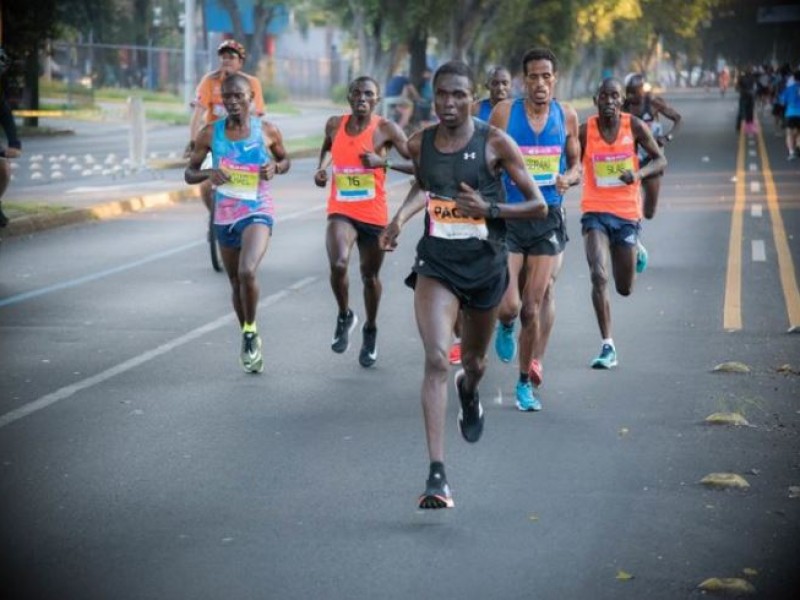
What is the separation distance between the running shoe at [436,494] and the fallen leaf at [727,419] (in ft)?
7.92

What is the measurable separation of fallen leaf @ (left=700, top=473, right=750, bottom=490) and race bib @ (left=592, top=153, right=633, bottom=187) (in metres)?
3.88

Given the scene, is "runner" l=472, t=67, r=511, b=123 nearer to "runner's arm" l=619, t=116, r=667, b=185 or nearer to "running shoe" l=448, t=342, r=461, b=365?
"runner's arm" l=619, t=116, r=667, b=185

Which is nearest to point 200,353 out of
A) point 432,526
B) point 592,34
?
point 432,526

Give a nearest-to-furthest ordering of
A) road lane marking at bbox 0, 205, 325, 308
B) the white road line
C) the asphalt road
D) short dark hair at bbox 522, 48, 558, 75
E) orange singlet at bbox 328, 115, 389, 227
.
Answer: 1. the asphalt road
2. short dark hair at bbox 522, 48, 558, 75
3. orange singlet at bbox 328, 115, 389, 227
4. road lane marking at bbox 0, 205, 325, 308
5. the white road line

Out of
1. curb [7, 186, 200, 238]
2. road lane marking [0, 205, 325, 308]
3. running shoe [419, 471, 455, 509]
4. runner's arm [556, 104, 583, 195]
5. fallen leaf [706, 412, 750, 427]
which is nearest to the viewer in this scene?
running shoe [419, 471, 455, 509]

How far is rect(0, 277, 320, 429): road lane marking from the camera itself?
9.40 m

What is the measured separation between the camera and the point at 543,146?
32.9 ft

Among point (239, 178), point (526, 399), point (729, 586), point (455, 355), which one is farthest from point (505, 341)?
point (729, 586)

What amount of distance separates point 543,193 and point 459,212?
8.31 feet

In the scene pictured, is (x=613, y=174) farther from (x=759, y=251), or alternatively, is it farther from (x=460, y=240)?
(x=759, y=251)

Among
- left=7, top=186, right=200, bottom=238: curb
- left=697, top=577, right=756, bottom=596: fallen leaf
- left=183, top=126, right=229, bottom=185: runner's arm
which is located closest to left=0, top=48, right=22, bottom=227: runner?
left=7, top=186, right=200, bottom=238: curb

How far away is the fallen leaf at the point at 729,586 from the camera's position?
Result: 19.6 feet

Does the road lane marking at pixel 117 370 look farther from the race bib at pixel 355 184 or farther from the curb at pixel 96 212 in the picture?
the curb at pixel 96 212

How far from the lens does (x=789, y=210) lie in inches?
919
